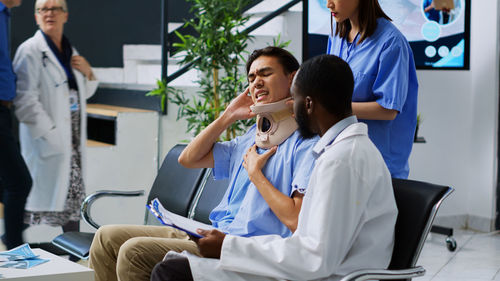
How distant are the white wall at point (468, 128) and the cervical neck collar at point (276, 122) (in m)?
3.44

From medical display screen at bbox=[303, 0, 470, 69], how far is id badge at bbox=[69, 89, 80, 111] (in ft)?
7.93

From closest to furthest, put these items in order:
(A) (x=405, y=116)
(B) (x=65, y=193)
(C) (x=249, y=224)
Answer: (C) (x=249, y=224) < (A) (x=405, y=116) < (B) (x=65, y=193)

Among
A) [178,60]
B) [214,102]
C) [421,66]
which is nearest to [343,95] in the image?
[214,102]

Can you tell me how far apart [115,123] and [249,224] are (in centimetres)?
255

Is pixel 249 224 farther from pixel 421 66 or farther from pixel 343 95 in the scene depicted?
pixel 421 66

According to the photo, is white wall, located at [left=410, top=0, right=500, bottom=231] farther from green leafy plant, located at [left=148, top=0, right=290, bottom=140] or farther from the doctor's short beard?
the doctor's short beard

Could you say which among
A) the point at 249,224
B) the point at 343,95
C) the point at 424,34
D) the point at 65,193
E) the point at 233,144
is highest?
the point at 424,34

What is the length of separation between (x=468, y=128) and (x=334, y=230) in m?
4.37

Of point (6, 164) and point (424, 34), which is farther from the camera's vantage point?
point (424, 34)

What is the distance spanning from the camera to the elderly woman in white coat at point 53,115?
4.02 meters

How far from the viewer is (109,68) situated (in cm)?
438

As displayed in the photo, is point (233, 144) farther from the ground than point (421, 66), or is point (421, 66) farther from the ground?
point (421, 66)

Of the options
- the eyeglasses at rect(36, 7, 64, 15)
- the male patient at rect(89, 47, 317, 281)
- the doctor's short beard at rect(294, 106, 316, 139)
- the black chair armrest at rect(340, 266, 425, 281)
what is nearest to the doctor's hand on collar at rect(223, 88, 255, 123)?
the male patient at rect(89, 47, 317, 281)

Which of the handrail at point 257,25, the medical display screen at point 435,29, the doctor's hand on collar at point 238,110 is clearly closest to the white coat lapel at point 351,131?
the doctor's hand on collar at point 238,110
